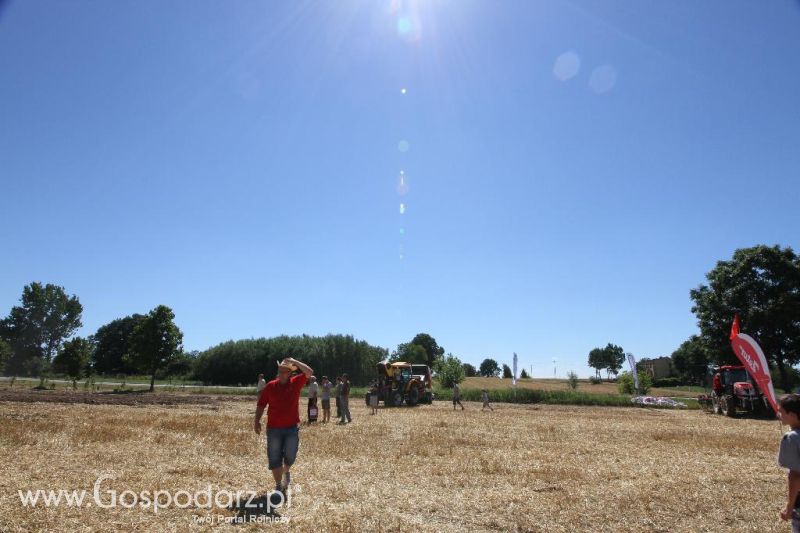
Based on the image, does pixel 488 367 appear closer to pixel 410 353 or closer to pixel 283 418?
pixel 410 353

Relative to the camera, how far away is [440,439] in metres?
13.4

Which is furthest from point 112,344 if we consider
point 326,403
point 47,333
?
point 326,403

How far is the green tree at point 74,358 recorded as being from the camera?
1553 inches

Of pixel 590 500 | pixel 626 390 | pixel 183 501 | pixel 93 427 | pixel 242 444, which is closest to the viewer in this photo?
pixel 183 501

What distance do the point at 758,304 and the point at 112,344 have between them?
102701 millimetres

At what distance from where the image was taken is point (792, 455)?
436 cm

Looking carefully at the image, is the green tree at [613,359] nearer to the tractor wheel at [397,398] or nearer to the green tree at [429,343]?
the green tree at [429,343]

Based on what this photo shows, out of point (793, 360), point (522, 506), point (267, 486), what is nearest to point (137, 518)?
point (267, 486)

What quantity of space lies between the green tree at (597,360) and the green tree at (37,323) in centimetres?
15510

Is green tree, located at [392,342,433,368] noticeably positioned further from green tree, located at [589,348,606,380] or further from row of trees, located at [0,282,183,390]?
green tree, located at [589,348,606,380]

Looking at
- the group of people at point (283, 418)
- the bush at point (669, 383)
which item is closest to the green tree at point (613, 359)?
the bush at point (669, 383)

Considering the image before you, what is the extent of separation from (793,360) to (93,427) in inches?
1809

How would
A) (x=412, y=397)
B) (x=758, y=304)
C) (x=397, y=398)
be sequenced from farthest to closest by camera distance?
(x=758, y=304), (x=412, y=397), (x=397, y=398)

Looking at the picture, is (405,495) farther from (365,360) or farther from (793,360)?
(365,360)
